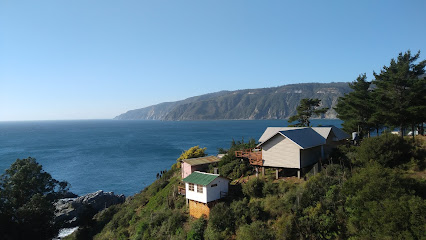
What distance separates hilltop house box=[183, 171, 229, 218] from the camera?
21.8 m

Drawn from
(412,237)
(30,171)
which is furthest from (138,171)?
(412,237)

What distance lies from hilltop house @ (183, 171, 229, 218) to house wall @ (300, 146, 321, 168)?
260 inches

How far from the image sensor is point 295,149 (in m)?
22.9

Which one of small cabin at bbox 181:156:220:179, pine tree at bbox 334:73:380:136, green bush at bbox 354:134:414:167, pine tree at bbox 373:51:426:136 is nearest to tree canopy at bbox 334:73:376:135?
pine tree at bbox 334:73:380:136

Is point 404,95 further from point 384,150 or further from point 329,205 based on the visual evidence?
point 329,205

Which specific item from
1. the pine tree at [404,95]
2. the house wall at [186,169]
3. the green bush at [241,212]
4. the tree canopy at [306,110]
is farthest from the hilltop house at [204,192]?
the tree canopy at [306,110]

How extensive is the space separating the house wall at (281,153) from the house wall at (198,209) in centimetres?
664

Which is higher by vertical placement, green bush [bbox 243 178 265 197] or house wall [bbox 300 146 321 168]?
Answer: house wall [bbox 300 146 321 168]

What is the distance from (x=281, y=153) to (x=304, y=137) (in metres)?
2.56

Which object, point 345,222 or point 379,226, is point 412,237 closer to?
point 379,226

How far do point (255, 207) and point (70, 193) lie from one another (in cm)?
4047

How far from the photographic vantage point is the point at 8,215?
28.8 metres

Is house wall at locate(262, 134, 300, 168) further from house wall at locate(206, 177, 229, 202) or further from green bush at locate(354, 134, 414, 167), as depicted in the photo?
green bush at locate(354, 134, 414, 167)

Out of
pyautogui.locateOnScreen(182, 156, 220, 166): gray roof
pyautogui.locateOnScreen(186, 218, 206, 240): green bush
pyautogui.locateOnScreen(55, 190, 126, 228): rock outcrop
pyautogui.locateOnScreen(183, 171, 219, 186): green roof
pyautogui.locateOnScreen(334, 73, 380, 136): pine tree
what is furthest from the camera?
pyautogui.locateOnScreen(55, 190, 126, 228): rock outcrop
